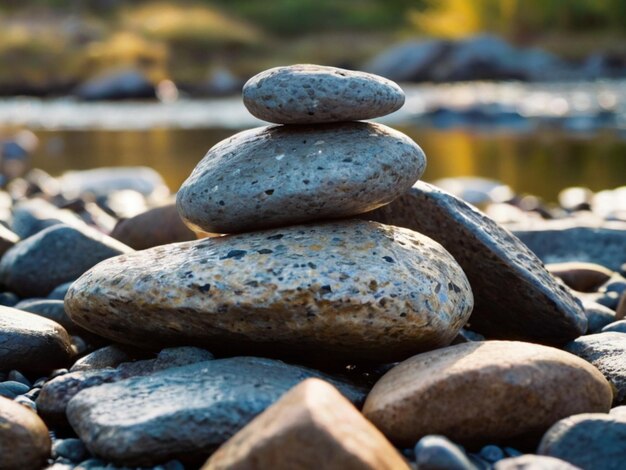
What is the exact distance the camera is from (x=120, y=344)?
408 cm

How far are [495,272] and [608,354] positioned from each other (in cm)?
58

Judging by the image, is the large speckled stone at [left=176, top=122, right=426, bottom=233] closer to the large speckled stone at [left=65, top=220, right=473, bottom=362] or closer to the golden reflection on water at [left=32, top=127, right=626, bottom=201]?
the large speckled stone at [left=65, top=220, right=473, bottom=362]

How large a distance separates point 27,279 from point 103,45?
99.9ft

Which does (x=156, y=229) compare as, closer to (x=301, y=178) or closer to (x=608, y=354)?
→ (x=301, y=178)

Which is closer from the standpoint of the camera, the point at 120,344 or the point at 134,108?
the point at 120,344

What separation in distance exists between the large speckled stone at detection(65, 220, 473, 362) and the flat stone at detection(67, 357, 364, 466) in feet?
0.71

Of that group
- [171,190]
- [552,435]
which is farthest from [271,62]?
[552,435]

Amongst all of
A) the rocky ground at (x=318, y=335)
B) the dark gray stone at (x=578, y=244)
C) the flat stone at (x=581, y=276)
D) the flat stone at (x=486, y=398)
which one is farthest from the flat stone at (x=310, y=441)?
the dark gray stone at (x=578, y=244)

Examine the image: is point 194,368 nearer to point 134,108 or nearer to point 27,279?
point 27,279

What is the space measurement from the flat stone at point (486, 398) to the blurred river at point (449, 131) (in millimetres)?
8387

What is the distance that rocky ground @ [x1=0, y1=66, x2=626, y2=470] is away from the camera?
2984 millimetres

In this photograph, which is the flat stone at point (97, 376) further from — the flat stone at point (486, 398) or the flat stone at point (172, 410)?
the flat stone at point (486, 398)

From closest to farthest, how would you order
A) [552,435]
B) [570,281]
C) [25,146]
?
1. [552,435]
2. [570,281]
3. [25,146]

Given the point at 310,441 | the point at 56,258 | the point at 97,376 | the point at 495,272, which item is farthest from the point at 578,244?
the point at 310,441
